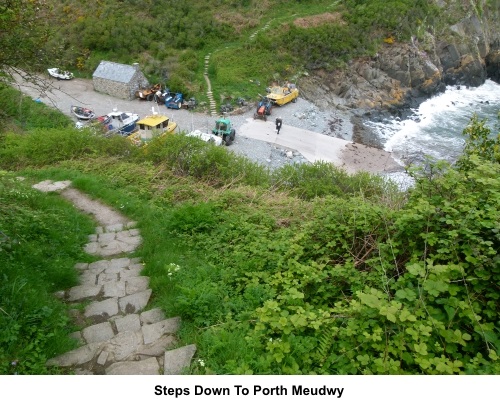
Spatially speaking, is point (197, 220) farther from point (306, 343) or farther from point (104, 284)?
point (306, 343)

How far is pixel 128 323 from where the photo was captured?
15.5ft

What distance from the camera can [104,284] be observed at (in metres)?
5.66

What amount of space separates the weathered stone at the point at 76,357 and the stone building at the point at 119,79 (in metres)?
27.9

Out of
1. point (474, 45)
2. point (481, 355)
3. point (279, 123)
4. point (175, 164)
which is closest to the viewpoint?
point (481, 355)

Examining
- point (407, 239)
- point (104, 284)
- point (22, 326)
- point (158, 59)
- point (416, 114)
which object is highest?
point (407, 239)

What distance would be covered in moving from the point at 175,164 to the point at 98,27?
2844 cm

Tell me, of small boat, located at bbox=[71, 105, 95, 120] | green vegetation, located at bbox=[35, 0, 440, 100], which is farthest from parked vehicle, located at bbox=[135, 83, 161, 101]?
small boat, located at bbox=[71, 105, 95, 120]

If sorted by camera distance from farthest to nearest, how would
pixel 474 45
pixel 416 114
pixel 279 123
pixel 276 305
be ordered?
1. pixel 474 45
2. pixel 416 114
3. pixel 279 123
4. pixel 276 305

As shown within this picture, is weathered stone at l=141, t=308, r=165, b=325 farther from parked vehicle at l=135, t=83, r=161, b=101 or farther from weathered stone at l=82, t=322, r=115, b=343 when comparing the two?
parked vehicle at l=135, t=83, r=161, b=101

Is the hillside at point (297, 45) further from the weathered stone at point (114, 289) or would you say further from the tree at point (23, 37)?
the weathered stone at point (114, 289)

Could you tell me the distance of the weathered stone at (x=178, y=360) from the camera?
379 cm

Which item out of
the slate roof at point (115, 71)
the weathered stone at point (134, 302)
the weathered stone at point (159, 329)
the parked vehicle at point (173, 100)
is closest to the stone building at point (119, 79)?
the slate roof at point (115, 71)

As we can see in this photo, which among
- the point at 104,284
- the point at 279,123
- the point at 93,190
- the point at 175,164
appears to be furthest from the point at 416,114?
the point at 104,284

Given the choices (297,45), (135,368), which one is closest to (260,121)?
(297,45)
